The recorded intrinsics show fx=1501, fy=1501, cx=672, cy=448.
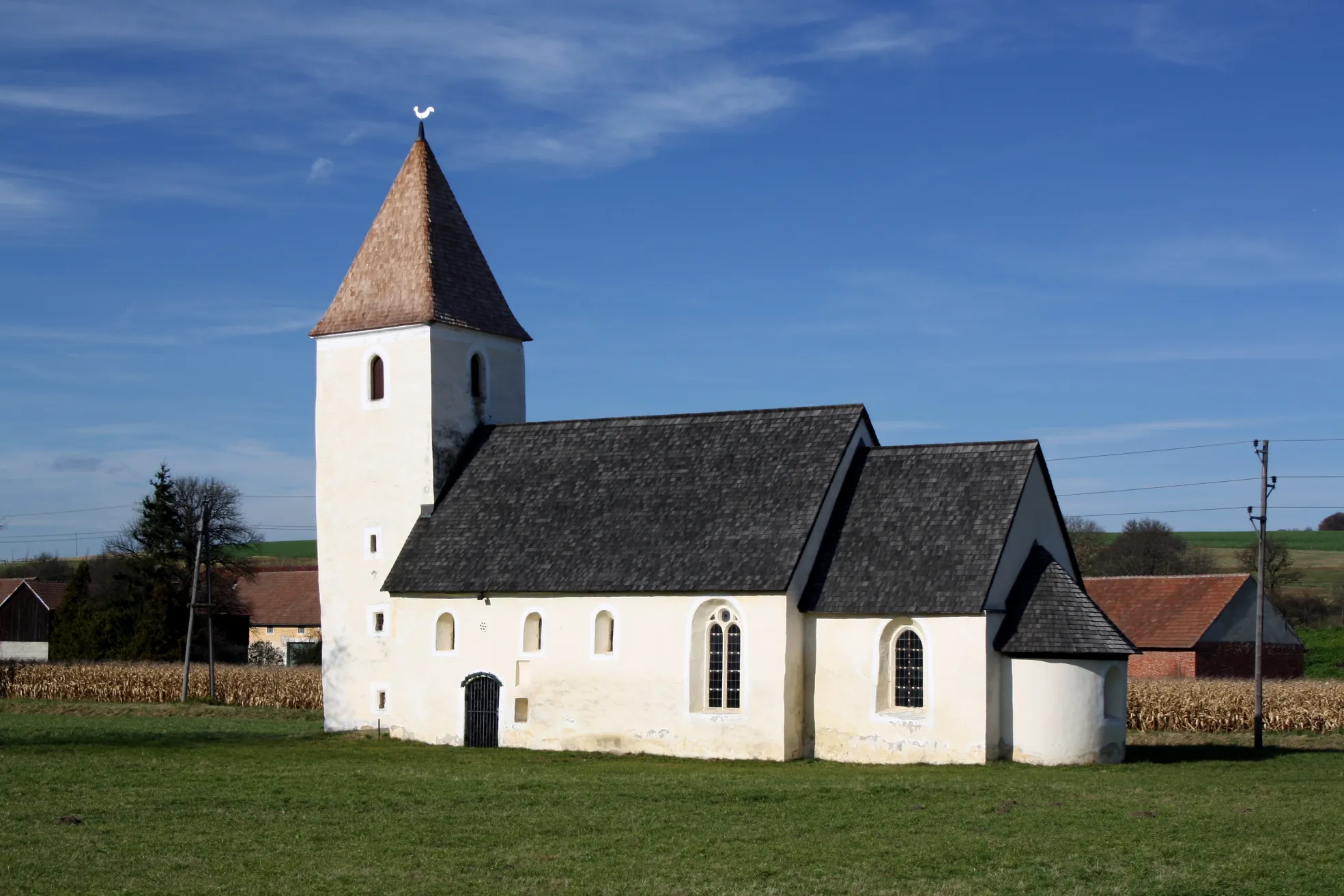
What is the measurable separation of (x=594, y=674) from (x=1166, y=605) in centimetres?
3016

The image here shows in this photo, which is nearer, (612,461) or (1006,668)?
(1006,668)

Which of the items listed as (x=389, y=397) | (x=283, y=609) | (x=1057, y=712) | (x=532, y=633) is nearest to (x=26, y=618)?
(x=283, y=609)

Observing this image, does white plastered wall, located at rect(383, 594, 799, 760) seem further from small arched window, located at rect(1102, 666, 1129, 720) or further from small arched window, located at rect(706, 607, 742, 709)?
small arched window, located at rect(1102, 666, 1129, 720)

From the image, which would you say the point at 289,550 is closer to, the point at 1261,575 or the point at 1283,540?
the point at 1283,540

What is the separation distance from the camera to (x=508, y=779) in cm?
2752

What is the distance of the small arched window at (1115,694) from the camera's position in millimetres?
33084

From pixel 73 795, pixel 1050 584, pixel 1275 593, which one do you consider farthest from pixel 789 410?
pixel 1275 593

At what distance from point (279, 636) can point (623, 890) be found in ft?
222

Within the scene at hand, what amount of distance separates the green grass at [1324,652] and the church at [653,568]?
33.2 meters

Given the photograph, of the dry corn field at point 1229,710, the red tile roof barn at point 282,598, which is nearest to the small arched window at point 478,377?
the dry corn field at point 1229,710

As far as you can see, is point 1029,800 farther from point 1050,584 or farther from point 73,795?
point 73,795

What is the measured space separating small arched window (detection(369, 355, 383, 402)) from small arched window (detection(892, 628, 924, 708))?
1625 cm

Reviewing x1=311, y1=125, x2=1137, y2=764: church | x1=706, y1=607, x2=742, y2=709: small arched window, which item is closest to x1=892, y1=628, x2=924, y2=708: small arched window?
x1=311, y1=125, x2=1137, y2=764: church

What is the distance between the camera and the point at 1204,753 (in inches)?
1391
